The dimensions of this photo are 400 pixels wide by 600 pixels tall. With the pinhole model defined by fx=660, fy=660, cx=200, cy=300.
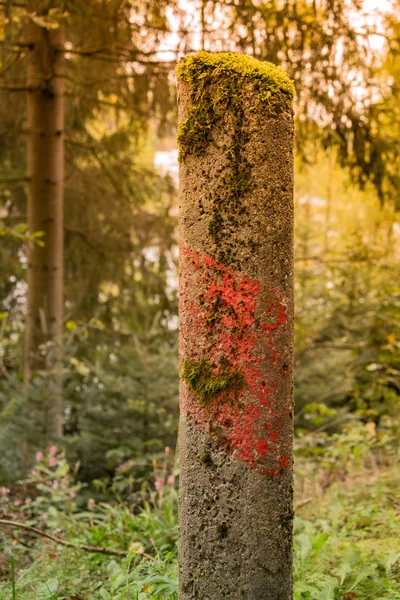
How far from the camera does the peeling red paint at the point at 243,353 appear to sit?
6.35 feet

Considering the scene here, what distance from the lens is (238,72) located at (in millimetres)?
1983

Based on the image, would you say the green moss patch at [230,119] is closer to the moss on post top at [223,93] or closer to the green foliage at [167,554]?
the moss on post top at [223,93]

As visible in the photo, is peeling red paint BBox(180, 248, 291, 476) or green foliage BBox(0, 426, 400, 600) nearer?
peeling red paint BBox(180, 248, 291, 476)

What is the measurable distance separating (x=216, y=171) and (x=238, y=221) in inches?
6.6

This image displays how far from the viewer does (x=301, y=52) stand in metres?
5.95

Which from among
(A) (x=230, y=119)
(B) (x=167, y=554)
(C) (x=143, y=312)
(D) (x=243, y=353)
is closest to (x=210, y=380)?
(D) (x=243, y=353)

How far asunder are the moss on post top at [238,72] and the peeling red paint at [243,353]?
0.54m

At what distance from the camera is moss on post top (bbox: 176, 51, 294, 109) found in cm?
198

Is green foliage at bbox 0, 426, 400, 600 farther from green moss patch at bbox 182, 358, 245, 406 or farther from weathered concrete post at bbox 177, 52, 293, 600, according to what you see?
green moss patch at bbox 182, 358, 245, 406

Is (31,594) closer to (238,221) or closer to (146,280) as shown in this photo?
(238,221)

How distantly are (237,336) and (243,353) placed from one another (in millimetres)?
53

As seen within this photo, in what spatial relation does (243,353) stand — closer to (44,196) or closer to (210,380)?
(210,380)

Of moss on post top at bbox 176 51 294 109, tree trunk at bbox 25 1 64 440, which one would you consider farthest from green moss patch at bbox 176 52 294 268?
tree trunk at bbox 25 1 64 440

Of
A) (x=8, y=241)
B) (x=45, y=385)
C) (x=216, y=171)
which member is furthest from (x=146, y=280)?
(x=216, y=171)
